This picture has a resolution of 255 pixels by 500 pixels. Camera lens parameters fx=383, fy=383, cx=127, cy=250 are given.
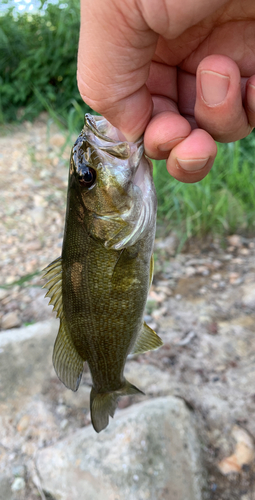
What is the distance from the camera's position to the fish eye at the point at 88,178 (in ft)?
4.76

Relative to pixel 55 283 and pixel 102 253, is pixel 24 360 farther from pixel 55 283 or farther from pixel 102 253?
pixel 102 253

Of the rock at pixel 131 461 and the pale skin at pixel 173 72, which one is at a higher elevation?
the pale skin at pixel 173 72

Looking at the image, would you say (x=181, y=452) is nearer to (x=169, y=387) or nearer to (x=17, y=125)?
(x=169, y=387)

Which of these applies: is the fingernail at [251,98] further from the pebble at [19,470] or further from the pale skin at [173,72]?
the pebble at [19,470]

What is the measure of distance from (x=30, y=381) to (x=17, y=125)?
4319 millimetres

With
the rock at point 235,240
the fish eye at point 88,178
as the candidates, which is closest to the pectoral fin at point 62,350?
the fish eye at point 88,178

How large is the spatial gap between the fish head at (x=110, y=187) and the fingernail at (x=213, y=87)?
277 millimetres

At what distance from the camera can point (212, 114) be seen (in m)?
1.34

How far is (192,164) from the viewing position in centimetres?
132

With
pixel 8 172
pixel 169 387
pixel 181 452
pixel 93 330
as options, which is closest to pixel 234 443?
pixel 181 452

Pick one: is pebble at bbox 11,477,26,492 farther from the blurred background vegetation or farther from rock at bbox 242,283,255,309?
the blurred background vegetation

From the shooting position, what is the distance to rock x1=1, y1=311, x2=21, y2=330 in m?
2.84

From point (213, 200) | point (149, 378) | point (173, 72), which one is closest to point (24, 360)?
point (149, 378)

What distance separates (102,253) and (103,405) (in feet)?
2.27
